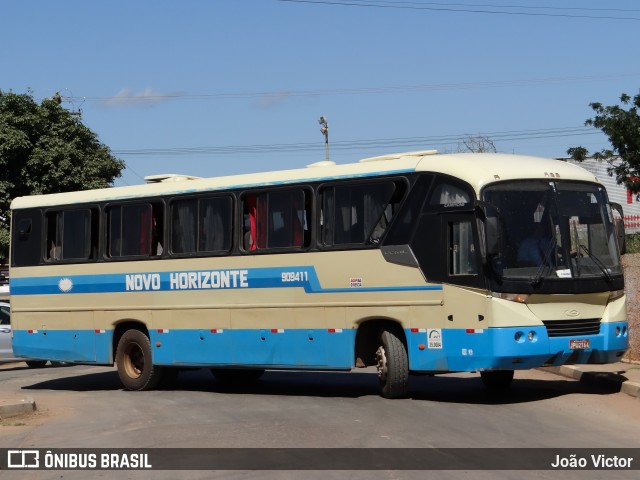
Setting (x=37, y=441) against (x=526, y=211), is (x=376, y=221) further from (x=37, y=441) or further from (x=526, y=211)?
(x=37, y=441)

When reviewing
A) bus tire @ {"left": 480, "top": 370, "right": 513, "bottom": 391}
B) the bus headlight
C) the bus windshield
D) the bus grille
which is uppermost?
the bus windshield

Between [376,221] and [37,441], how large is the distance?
5.92 metres

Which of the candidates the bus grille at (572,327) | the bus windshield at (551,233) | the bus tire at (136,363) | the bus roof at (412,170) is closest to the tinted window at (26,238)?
the bus roof at (412,170)

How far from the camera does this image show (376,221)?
15984 millimetres

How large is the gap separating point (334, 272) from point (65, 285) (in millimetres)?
6199

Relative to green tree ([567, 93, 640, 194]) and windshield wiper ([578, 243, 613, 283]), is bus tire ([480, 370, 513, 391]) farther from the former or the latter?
green tree ([567, 93, 640, 194])

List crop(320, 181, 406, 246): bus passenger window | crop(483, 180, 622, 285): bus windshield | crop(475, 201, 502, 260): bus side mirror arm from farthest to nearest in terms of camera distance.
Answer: crop(320, 181, 406, 246): bus passenger window, crop(483, 180, 622, 285): bus windshield, crop(475, 201, 502, 260): bus side mirror arm

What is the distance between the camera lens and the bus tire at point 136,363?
19.2 metres

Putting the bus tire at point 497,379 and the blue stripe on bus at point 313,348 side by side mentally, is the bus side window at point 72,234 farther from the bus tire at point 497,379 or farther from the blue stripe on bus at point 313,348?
the bus tire at point 497,379

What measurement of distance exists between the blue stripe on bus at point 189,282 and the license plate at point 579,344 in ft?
6.38

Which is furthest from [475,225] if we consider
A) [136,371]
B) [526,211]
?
[136,371]

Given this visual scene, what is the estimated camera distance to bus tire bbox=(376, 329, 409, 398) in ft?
51.3

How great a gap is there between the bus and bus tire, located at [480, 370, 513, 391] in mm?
30

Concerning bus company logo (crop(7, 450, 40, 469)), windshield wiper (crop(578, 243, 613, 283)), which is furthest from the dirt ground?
bus company logo (crop(7, 450, 40, 469))
